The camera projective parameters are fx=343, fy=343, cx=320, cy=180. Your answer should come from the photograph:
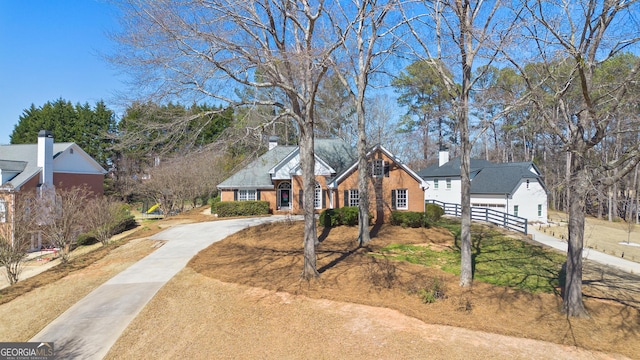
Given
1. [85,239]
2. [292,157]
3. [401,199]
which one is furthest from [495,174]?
[85,239]

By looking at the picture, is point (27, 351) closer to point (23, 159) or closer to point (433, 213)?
point (433, 213)

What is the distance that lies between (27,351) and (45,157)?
19957 mm

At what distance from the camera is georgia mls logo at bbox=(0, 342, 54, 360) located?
6.32 m

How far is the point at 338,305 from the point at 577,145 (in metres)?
6.82

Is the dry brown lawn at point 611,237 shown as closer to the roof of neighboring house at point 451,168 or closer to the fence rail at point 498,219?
the fence rail at point 498,219

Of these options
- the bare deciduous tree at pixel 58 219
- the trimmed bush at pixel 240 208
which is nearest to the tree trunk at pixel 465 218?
the bare deciduous tree at pixel 58 219

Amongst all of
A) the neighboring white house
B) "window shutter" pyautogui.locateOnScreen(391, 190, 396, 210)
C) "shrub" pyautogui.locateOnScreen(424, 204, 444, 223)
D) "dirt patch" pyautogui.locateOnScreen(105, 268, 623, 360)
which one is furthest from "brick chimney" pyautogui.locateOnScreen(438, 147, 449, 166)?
"dirt patch" pyautogui.locateOnScreen(105, 268, 623, 360)

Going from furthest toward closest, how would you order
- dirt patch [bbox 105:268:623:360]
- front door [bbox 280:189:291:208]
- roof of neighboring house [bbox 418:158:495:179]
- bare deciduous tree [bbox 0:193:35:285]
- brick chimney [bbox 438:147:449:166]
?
brick chimney [bbox 438:147:449:166] → roof of neighboring house [bbox 418:158:495:179] → front door [bbox 280:189:291:208] → bare deciduous tree [bbox 0:193:35:285] → dirt patch [bbox 105:268:623:360]

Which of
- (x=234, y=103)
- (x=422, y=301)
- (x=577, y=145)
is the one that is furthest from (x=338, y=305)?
(x=577, y=145)

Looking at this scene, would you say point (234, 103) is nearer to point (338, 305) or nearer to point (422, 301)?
point (338, 305)

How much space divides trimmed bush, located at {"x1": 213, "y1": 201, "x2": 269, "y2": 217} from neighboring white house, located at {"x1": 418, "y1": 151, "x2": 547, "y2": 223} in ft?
44.0

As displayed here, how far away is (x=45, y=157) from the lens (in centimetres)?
2177

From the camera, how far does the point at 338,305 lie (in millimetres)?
8391

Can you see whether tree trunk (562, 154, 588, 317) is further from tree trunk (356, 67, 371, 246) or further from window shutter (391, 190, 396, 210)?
window shutter (391, 190, 396, 210)
